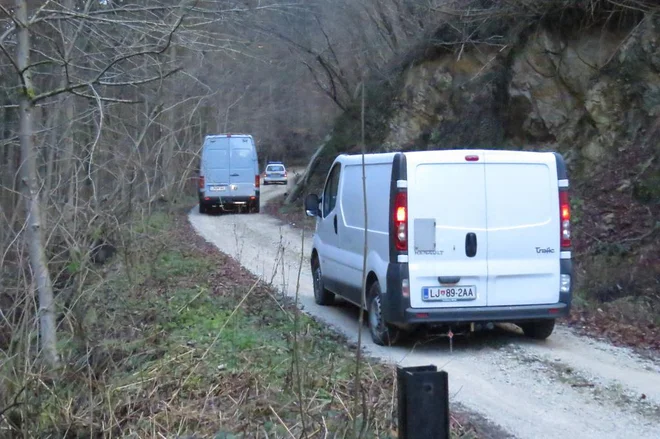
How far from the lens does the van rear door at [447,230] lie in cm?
914

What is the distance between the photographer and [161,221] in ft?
45.7

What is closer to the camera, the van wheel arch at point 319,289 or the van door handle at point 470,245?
the van door handle at point 470,245

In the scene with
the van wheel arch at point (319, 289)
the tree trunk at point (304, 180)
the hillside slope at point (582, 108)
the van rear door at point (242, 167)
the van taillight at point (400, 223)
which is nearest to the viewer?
the van taillight at point (400, 223)

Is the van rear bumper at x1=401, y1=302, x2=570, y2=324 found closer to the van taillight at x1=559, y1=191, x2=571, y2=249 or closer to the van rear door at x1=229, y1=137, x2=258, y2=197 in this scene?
the van taillight at x1=559, y1=191, x2=571, y2=249

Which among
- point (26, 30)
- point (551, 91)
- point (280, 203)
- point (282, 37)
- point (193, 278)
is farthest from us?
point (280, 203)

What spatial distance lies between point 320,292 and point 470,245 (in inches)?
155

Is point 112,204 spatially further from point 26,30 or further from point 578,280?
point 578,280

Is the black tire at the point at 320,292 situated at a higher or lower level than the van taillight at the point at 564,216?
lower

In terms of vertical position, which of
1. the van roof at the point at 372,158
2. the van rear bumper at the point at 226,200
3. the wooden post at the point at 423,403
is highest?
the van roof at the point at 372,158

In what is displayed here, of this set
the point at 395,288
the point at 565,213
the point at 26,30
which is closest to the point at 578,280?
the point at 565,213

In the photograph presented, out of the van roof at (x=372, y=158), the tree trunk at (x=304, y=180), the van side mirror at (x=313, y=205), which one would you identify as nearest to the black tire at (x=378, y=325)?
the van roof at (x=372, y=158)

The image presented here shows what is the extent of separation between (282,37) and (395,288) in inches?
873

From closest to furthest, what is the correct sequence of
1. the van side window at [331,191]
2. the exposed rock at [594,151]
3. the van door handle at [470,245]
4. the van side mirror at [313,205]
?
the van door handle at [470,245] < the van side window at [331,191] < the van side mirror at [313,205] < the exposed rock at [594,151]

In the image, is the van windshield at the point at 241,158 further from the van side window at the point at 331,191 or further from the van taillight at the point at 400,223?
the van taillight at the point at 400,223
